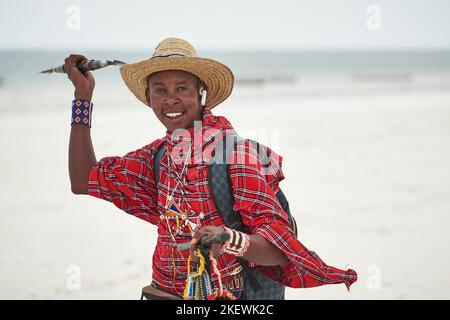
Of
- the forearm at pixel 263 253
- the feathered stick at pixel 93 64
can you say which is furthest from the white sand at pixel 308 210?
the feathered stick at pixel 93 64

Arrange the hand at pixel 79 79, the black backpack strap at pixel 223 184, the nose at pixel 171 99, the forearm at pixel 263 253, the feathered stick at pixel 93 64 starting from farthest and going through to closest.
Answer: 1. the hand at pixel 79 79
2. the feathered stick at pixel 93 64
3. the nose at pixel 171 99
4. the black backpack strap at pixel 223 184
5. the forearm at pixel 263 253

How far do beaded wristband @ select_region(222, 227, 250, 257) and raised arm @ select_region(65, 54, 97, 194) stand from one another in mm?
951

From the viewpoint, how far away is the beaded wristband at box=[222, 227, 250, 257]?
2.06 metres

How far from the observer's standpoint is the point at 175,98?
248 centimetres

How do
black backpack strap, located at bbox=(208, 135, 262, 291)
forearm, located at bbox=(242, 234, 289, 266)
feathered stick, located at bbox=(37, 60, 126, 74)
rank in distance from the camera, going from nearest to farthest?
forearm, located at bbox=(242, 234, 289, 266)
black backpack strap, located at bbox=(208, 135, 262, 291)
feathered stick, located at bbox=(37, 60, 126, 74)

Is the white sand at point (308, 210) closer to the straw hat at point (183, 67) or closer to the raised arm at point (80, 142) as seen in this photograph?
the straw hat at point (183, 67)

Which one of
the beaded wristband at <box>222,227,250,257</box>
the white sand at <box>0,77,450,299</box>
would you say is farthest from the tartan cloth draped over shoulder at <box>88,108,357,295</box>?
the white sand at <box>0,77,450,299</box>

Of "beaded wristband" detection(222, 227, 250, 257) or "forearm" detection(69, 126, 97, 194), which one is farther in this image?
"forearm" detection(69, 126, 97, 194)

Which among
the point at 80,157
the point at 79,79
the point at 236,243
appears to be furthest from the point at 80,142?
the point at 236,243

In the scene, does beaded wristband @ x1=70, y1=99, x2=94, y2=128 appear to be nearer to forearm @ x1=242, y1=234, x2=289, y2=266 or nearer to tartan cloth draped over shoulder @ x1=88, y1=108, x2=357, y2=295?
tartan cloth draped over shoulder @ x1=88, y1=108, x2=357, y2=295

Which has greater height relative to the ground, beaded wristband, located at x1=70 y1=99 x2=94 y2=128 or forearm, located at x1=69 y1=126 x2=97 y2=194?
beaded wristband, located at x1=70 y1=99 x2=94 y2=128

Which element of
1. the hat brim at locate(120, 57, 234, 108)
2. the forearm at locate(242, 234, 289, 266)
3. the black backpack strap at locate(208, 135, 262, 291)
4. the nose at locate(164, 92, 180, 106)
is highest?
the hat brim at locate(120, 57, 234, 108)

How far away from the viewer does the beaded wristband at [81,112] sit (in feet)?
8.93
